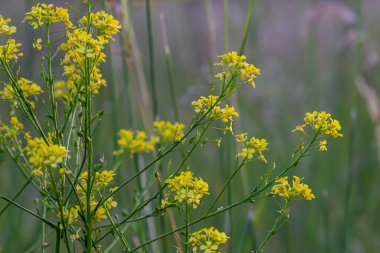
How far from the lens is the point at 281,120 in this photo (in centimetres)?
358

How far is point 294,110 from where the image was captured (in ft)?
14.8

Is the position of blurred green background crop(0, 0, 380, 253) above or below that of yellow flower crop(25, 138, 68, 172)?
above

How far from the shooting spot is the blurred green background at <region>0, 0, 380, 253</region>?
2.39 metres

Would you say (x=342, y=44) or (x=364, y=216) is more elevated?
(x=342, y=44)

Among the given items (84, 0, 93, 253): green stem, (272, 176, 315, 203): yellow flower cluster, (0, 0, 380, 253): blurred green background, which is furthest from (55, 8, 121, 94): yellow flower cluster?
(0, 0, 380, 253): blurred green background

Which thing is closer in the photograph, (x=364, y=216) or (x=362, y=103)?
(x=364, y=216)

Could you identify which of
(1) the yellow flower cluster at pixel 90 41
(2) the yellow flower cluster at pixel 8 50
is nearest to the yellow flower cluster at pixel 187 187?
(1) the yellow flower cluster at pixel 90 41

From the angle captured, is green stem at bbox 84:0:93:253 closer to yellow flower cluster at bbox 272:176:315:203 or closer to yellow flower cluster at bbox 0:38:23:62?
yellow flower cluster at bbox 0:38:23:62

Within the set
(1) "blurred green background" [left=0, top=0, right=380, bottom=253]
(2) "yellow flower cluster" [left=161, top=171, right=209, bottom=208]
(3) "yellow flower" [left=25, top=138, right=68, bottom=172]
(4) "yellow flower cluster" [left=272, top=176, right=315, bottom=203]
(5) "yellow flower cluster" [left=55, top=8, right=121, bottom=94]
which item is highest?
(1) "blurred green background" [left=0, top=0, right=380, bottom=253]

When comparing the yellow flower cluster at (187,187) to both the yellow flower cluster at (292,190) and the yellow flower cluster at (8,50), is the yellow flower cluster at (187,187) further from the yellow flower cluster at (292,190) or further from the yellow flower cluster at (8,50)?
the yellow flower cluster at (8,50)

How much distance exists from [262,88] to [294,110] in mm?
255

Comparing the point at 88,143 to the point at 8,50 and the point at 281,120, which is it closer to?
the point at 8,50

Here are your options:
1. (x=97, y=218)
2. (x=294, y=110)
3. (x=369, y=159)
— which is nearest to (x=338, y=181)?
(x=369, y=159)

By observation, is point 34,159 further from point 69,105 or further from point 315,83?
point 315,83
